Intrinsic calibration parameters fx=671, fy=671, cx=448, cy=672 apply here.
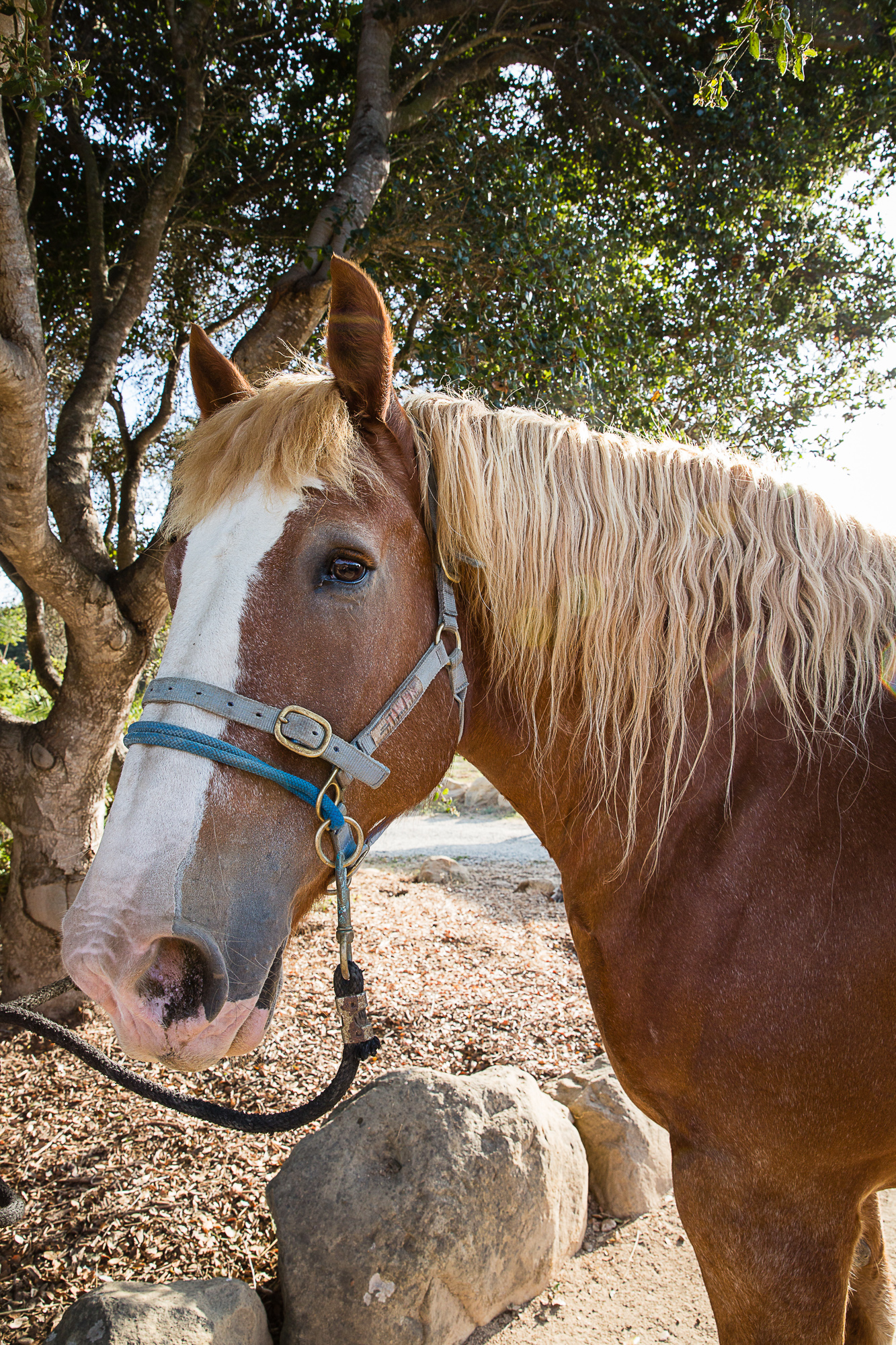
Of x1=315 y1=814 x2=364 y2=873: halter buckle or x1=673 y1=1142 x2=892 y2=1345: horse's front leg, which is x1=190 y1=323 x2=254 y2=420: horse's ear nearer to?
x1=315 y1=814 x2=364 y2=873: halter buckle

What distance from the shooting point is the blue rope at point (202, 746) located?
1188 millimetres

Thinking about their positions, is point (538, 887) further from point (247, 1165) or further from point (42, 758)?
point (42, 758)

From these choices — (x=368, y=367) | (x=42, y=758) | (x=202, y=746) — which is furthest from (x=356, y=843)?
(x=42, y=758)

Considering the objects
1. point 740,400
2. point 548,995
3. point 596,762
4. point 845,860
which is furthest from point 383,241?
point 548,995

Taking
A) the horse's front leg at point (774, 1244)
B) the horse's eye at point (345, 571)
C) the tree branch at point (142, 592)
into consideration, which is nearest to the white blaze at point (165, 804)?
the horse's eye at point (345, 571)

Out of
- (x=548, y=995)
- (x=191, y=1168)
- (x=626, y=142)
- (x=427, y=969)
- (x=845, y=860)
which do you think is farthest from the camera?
(x=626, y=142)

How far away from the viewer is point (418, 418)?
5.46 ft

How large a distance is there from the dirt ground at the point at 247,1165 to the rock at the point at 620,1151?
3.2 inches

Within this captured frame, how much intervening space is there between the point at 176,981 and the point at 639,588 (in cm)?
123

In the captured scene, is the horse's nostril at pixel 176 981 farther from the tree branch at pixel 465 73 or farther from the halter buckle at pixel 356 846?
the tree branch at pixel 465 73

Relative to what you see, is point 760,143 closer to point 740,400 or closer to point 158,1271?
point 740,400

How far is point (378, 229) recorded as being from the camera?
15.1 ft

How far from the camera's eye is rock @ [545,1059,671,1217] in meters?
2.88

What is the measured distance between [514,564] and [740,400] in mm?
5601
